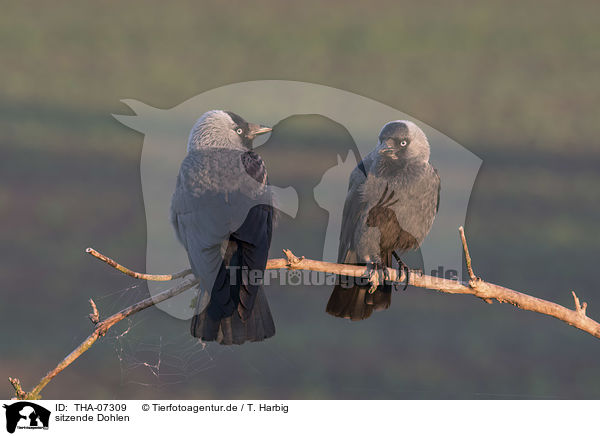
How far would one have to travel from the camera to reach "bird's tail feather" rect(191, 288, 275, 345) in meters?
2.38

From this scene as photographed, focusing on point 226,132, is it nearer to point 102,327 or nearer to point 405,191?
point 405,191

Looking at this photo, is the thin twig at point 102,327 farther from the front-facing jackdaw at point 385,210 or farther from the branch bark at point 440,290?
the front-facing jackdaw at point 385,210

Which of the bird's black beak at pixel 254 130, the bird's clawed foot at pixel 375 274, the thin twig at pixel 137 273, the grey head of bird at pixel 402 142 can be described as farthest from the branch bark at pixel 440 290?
the bird's black beak at pixel 254 130

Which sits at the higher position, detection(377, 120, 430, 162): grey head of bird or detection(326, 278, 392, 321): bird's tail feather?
detection(377, 120, 430, 162): grey head of bird

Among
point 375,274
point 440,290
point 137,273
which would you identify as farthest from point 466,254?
point 137,273

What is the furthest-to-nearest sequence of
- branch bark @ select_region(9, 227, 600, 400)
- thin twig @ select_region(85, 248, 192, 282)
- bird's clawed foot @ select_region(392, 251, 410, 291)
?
bird's clawed foot @ select_region(392, 251, 410, 291) → branch bark @ select_region(9, 227, 600, 400) → thin twig @ select_region(85, 248, 192, 282)

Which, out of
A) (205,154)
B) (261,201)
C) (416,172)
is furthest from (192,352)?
(416,172)

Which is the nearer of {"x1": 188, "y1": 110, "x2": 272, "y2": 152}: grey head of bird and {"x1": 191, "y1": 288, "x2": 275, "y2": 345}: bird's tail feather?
{"x1": 191, "y1": 288, "x2": 275, "y2": 345}: bird's tail feather

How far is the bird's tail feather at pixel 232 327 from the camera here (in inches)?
93.9

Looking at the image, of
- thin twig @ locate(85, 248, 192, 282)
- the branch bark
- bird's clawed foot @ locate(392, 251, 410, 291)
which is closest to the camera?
thin twig @ locate(85, 248, 192, 282)

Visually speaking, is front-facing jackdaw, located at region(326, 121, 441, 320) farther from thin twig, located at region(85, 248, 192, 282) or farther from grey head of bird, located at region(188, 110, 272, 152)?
thin twig, located at region(85, 248, 192, 282)

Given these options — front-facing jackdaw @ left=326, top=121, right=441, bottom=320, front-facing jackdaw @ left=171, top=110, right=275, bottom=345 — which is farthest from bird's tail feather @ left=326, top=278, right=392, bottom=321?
front-facing jackdaw @ left=171, top=110, right=275, bottom=345
